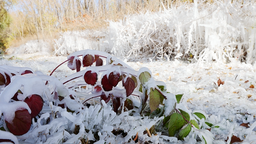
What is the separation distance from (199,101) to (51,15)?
1392 cm

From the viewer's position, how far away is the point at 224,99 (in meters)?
0.99

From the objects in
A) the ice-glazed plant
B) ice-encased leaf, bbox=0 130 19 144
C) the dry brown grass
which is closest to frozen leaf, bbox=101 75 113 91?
the ice-glazed plant

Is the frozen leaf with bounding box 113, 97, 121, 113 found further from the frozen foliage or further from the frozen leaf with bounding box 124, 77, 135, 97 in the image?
the frozen foliage

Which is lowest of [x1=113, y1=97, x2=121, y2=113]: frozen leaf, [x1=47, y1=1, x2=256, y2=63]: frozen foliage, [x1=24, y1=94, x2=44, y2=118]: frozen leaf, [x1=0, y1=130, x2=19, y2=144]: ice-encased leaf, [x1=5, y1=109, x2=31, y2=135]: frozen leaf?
[x1=113, y1=97, x2=121, y2=113]: frozen leaf

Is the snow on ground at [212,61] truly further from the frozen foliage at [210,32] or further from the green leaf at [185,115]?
the green leaf at [185,115]

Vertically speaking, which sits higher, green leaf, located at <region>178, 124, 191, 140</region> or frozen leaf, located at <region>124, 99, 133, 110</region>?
frozen leaf, located at <region>124, 99, 133, 110</region>

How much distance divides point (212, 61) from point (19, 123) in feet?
7.58

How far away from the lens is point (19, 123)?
0.93 ft

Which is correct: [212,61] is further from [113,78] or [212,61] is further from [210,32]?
[113,78]

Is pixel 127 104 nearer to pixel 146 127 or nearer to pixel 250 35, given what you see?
pixel 146 127

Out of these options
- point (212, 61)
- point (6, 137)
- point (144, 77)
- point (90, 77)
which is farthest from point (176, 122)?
point (212, 61)

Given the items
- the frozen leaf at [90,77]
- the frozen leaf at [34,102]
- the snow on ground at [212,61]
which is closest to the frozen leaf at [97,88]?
the frozen leaf at [90,77]

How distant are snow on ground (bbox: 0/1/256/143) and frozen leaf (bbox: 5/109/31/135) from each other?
475 millimetres

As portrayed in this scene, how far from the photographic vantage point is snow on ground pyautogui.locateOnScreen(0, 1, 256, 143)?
2.81ft
